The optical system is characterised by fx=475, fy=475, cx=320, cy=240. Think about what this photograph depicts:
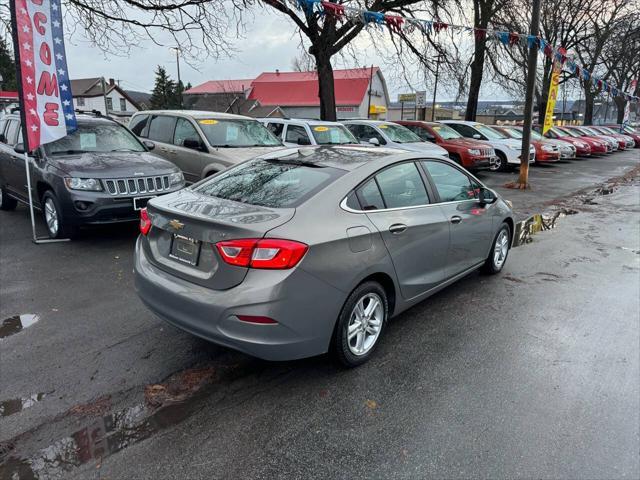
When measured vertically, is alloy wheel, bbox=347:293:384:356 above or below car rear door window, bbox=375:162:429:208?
below

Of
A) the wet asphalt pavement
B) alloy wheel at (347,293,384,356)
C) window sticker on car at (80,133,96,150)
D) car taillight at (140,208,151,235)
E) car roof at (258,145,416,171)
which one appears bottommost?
the wet asphalt pavement

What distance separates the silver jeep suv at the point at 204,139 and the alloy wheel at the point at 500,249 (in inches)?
173

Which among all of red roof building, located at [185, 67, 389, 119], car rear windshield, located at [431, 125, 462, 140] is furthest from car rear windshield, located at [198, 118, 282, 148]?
red roof building, located at [185, 67, 389, 119]

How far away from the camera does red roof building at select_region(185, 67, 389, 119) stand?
55250 mm

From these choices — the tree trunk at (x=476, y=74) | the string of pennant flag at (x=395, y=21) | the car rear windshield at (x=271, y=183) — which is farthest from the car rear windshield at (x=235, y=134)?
the tree trunk at (x=476, y=74)

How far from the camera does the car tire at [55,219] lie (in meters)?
6.24

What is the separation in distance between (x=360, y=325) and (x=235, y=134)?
6.37 meters

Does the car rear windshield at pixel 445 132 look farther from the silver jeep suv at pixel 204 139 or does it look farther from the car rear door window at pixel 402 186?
the car rear door window at pixel 402 186

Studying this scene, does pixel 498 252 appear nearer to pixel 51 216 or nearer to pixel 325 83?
pixel 51 216

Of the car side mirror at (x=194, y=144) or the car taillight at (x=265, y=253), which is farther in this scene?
the car side mirror at (x=194, y=144)

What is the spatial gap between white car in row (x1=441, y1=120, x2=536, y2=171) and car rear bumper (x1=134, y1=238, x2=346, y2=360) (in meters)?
13.6

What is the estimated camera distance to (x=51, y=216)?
6.64m

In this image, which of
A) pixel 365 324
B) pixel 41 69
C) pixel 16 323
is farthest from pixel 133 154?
pixel 365 324

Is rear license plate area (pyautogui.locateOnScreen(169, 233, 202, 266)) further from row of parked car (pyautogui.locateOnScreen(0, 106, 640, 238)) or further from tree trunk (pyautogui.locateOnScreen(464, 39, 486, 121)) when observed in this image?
tree trunk (pyautogui.locateOnScreen(464, 39, 486, 121))
